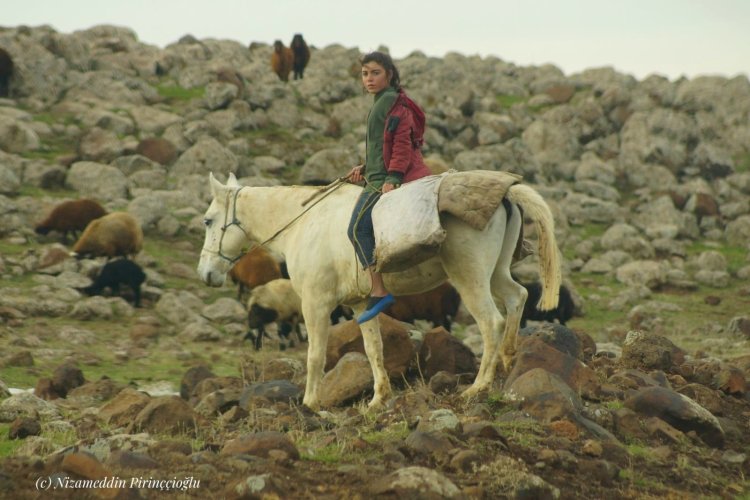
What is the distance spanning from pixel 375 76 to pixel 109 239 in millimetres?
12811

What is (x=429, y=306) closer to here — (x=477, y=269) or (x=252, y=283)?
(x=252, y=283)

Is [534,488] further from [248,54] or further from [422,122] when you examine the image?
[248,54]

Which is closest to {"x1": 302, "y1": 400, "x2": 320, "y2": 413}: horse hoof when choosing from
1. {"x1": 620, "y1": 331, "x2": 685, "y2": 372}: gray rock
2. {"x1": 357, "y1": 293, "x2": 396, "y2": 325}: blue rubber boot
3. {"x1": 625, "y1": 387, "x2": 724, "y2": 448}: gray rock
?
{"x1": 357, "y1": 293, "x2": 396, "y2": 325}: blue rubber boot

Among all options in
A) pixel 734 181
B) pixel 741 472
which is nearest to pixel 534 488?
pixel 741 472

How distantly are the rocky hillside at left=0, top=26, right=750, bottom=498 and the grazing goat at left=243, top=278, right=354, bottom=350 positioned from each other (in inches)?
19.4

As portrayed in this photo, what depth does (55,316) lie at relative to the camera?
17.0m

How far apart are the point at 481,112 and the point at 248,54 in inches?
512

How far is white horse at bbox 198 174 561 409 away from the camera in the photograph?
8398 mm

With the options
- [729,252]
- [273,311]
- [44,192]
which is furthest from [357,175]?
[729,252]

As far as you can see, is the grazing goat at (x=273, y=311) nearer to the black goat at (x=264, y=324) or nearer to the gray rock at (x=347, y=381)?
the black goat at (x=264, y=324)

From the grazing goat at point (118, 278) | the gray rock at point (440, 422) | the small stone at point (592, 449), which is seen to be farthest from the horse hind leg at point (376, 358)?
the grazing goat at point (118, 278)

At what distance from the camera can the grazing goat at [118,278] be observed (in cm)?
1842

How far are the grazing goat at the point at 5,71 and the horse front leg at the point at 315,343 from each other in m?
25.6

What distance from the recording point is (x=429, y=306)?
1834cm
